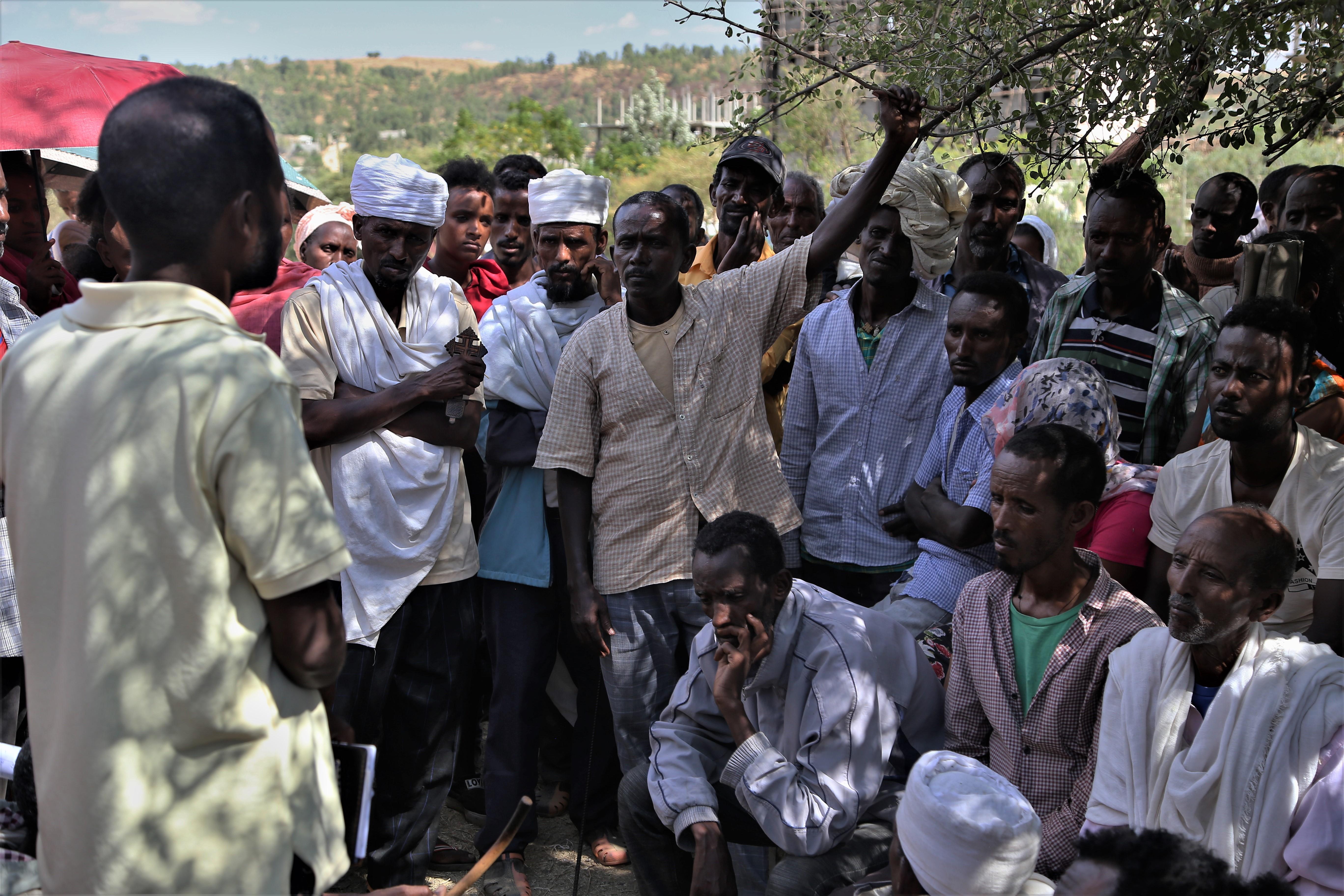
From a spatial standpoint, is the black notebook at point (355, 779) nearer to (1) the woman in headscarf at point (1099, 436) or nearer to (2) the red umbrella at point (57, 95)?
(1) the woman in headscarf at point (1099, 436)

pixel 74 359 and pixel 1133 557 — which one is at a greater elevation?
pixel 74 359

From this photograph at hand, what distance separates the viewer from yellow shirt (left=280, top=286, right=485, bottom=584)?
3.78m

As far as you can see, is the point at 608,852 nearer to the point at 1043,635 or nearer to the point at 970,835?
the point at 1043,635

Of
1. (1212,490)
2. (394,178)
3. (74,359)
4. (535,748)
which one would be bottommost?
(535,748)

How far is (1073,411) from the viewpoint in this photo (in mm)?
3543

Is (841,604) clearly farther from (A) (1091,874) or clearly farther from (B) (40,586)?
(B) (40,586)

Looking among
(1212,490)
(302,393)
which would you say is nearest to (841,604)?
(1212,490)

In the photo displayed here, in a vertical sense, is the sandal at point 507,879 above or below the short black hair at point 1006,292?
below

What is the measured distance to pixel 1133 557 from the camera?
3.48 metres

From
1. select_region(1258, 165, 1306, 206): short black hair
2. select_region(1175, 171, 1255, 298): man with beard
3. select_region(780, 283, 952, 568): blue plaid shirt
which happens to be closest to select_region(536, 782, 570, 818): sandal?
select_region(780, 283, 952, 568): blue plaid shirt

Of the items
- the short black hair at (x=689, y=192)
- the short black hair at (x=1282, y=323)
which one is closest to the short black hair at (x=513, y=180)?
the short black hair at (x=689, y=192)

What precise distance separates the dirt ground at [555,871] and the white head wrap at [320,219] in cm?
343

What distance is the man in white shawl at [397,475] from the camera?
3803mm

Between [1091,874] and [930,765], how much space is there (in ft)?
1.74
